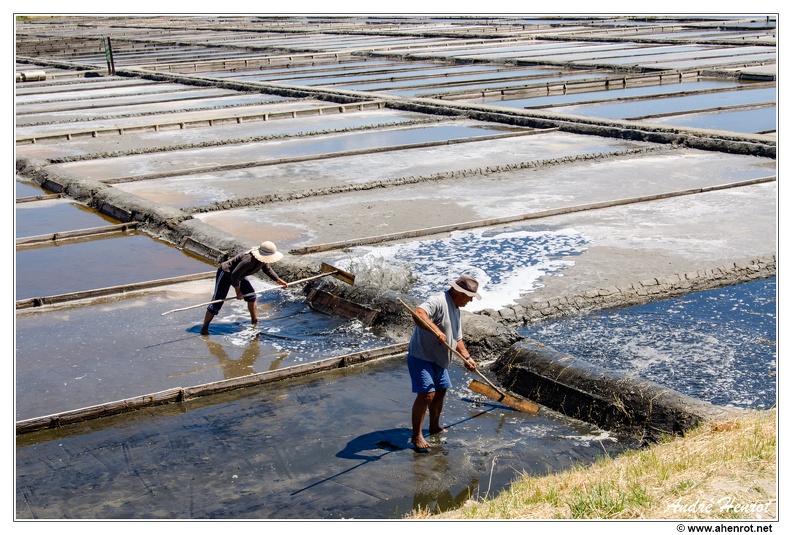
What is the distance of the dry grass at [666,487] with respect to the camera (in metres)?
3.95

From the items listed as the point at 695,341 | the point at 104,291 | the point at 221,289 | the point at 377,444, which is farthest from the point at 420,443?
the point at 104,291

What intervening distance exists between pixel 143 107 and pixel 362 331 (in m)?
14.9

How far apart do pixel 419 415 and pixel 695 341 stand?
2.29m

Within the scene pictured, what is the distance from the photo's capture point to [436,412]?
5383 millimetres

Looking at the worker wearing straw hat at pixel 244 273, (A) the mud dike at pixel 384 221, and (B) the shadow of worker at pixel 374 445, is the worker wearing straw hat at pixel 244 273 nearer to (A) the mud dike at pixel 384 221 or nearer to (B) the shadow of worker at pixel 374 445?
(A) the mud dike at pixel 384 221

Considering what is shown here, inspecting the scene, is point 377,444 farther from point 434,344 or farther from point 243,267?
point 243,267

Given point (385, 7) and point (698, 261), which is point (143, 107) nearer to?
point (385, 7)

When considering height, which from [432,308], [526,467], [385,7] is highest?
[385,7]

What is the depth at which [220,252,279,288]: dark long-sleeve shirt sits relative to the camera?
23.3ft

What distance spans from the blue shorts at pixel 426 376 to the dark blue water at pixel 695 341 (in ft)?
4.64

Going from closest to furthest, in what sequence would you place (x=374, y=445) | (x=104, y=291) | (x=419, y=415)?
(x=419, y=415) < (x=374, y=445) < (x=104, y=291)

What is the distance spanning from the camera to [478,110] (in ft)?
58.0

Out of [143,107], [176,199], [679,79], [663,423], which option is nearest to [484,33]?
Answer: [679,79]

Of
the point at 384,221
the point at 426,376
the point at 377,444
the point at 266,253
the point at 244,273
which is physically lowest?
the point at 377,444
